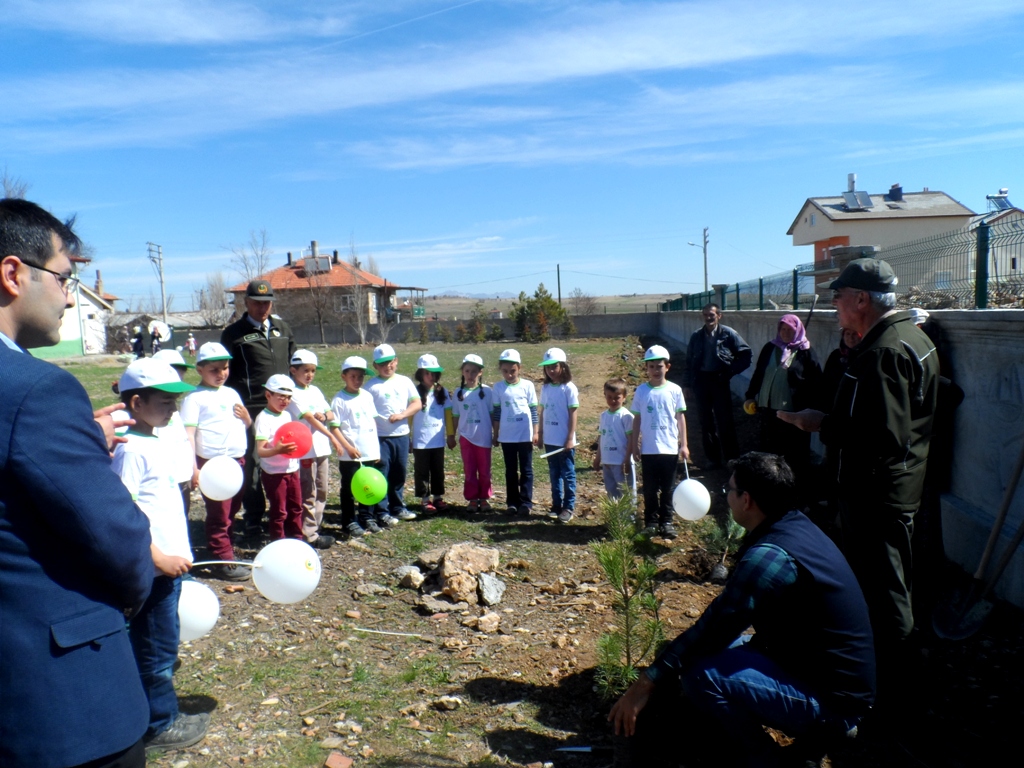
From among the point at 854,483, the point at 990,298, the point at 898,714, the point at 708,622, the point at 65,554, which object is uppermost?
the point at 990,298

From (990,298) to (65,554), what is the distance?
246 inches

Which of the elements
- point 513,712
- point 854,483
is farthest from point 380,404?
point 854,483

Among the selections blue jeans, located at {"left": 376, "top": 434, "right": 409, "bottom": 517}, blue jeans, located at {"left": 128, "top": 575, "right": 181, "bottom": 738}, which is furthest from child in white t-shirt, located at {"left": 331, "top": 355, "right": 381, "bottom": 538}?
blue jeans, located at {"left": 128, "top": 575, "right": 181, "bottom": 738}

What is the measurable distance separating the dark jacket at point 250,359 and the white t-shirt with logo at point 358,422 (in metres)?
0.62

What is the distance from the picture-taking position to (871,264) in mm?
3727

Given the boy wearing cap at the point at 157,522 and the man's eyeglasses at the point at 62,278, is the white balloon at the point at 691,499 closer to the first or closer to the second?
the boy wearing cap at the point at 157,522

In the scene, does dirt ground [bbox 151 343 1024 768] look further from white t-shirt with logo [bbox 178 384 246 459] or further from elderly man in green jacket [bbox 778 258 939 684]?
white t-shirt with logo [bbox 178 384 246 459]

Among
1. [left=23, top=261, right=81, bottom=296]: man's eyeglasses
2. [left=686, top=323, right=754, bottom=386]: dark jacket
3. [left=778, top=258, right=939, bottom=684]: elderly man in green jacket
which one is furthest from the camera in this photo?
[left=686, top=323, right=754, bottom=386]: dark jacket

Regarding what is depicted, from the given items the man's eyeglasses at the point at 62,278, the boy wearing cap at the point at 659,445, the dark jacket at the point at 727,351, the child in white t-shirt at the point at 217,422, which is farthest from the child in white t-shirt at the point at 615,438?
the man's eyeglasses at the point at 62,278

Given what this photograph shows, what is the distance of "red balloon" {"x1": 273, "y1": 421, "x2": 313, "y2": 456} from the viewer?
5930 mm

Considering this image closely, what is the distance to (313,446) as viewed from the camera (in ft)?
21.3

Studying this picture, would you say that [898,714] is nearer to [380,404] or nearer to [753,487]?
[753,487]

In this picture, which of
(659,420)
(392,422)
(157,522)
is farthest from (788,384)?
(157,522)

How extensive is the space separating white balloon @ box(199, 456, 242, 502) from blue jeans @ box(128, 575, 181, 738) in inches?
65.3
